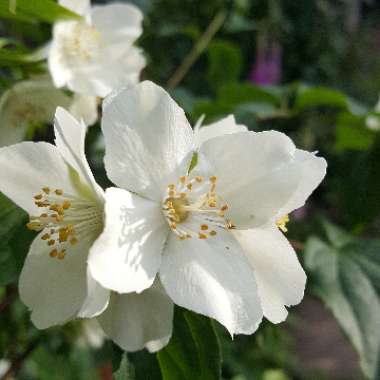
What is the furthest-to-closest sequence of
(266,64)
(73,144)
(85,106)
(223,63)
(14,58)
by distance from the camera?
(266,64)
(223,63)
(85,106)
(14,58)
(73,144)

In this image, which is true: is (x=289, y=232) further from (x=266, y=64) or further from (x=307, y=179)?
(x=266, y=64)

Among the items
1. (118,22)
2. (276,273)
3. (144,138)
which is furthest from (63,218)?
(118,22)

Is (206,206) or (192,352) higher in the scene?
(206,206)

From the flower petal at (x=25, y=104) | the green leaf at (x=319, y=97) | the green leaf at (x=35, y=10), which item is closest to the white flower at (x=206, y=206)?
the green leaf at (x=35, y=10)

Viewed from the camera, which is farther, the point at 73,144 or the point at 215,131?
the point at 215,131

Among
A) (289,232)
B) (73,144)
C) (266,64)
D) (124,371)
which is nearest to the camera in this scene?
(73,144)

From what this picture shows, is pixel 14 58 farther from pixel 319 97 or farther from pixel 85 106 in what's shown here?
pixel 319 97

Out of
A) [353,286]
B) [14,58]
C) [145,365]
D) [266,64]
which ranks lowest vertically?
[266,64]
